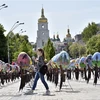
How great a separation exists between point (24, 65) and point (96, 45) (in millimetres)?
132877

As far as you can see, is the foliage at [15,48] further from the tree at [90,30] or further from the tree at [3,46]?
the tree at [90,30]

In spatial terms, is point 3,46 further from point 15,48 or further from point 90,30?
point 90,30

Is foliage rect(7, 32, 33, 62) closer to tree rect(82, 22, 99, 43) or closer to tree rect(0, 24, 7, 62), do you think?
tree rect(0, 24, 7, 62)

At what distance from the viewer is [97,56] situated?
97.6 feet

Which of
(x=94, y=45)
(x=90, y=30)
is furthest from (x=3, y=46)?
(x=90, y=30)

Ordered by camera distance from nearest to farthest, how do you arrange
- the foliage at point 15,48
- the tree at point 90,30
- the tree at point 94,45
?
the foliage at point 15,48 → the tree at point 94,45 → the tree at point 90,30

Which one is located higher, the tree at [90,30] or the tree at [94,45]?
the tree at [90,30]

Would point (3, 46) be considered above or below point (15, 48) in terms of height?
below

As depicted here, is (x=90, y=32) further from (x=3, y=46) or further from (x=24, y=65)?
(x=24, y=65)

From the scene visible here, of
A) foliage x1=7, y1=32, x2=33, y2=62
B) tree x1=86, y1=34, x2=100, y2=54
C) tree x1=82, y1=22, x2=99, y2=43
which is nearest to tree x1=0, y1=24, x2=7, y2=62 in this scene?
foliage x1=7, y1=32, x2=33, y2=62

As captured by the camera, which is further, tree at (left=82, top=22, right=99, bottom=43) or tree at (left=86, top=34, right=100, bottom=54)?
tree at (left=82, top=22, right=99, bottom=43)

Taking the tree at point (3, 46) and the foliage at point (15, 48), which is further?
the foliage at point (15, 48)

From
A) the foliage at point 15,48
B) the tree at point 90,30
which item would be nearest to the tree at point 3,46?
the foliage at point 15,48

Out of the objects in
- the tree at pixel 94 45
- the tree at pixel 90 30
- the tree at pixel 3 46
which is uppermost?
the tree at pixel 90 30
